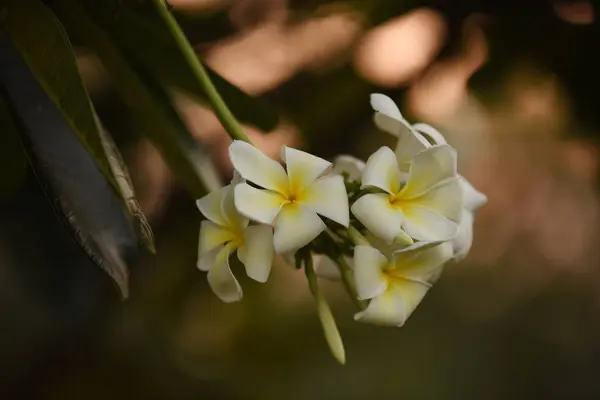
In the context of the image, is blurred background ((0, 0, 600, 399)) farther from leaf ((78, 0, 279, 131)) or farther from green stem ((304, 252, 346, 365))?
green stem ((304, 252, 346, 365))

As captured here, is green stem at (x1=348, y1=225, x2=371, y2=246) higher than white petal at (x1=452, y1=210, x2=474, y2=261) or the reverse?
higher

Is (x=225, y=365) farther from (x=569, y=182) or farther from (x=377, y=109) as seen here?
(x=377, y=109)

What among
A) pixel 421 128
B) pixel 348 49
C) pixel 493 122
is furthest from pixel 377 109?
pixel 493 122

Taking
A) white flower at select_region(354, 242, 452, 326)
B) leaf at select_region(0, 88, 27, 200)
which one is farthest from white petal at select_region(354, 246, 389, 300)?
leaf at select_region(0, 88, 27, 200)

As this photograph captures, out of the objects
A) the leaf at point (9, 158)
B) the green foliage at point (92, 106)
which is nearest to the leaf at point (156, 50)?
the green foliage at point (92, 106)

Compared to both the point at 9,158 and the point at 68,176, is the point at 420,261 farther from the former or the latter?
the point at 9,158

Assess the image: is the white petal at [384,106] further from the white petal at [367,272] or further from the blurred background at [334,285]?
the blurred background at [334,285]
